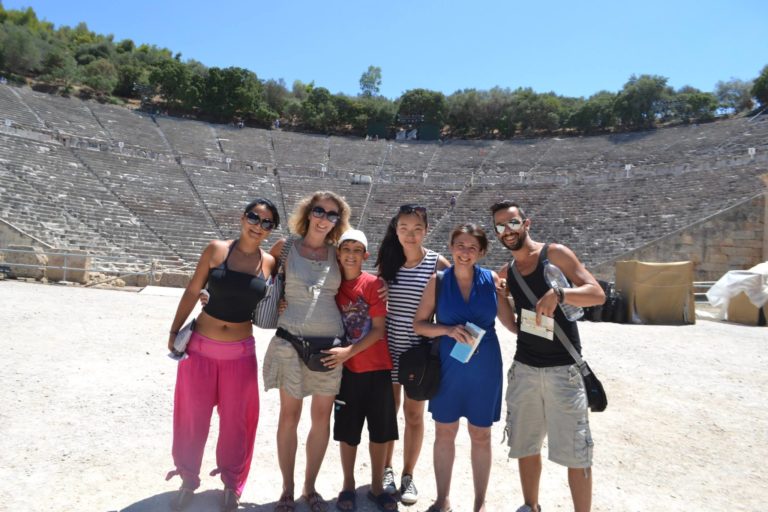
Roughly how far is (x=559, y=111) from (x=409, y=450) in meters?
43.9

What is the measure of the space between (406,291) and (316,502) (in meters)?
1.33

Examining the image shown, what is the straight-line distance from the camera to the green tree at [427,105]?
45013 mm

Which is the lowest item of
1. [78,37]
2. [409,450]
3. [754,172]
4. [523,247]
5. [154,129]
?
[409,450]

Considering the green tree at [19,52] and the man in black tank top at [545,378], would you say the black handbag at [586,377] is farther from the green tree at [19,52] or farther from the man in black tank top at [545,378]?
the green tree at [19,52]

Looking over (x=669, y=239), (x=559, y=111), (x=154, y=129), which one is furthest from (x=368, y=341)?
(x=559, y=111)

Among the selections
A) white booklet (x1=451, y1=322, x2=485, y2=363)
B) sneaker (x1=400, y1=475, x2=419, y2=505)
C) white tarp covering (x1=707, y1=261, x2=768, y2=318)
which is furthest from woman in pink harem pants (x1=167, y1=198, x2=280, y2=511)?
white tarp covering (x1=707, y1=261, x2=768, y2=318)

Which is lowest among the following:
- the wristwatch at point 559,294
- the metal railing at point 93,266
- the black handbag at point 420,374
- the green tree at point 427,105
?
the metal railing at point 93,266

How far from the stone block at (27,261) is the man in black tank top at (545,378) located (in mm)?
14046

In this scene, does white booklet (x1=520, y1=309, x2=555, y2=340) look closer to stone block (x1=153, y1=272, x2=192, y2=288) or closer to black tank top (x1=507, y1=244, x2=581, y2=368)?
black tank top (x1=507, y1=244, x2=581, y2=368)

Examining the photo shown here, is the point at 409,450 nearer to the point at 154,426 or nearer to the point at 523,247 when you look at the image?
the point at 523,247

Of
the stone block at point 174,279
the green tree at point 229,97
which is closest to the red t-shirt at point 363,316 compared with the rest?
the stone block at point 174,279

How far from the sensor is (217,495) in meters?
3.08

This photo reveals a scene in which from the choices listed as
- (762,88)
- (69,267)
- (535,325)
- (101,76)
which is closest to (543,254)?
(535,325)

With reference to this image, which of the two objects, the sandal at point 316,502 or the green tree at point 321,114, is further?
the green tree at point 321,114
